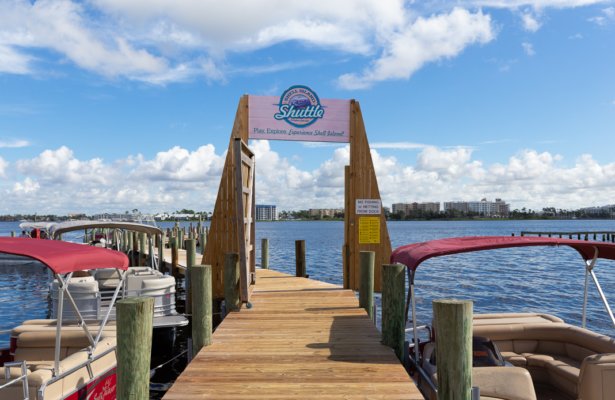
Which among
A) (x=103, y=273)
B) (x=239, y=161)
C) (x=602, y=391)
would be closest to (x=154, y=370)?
(x=103, y=273)

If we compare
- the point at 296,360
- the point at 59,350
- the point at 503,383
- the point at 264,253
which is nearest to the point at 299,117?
the point at 264,253

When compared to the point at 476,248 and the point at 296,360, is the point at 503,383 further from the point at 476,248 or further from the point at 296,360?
the point at 296,360

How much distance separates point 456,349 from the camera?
181 inches

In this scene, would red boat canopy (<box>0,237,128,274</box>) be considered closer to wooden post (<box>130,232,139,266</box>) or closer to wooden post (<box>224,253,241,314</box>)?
wooden post (<box>224,253,241,314</box>)

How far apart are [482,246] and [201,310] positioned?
3.96m

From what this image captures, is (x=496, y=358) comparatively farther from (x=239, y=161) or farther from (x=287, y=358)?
(x=239, y=161)

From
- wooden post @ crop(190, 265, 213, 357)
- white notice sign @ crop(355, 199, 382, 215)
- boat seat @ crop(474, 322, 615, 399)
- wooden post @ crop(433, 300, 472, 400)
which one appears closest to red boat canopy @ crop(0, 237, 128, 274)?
wooden post @ crop(190, 265, 213, 357)

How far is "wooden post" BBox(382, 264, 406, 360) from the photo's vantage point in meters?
6.65

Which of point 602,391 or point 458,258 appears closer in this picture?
point 602,391

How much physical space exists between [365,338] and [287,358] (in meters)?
1.49

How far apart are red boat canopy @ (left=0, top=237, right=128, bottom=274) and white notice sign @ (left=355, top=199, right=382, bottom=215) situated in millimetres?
7398

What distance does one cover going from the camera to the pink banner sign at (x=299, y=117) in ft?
40.7

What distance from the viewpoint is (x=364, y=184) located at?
12891 mm

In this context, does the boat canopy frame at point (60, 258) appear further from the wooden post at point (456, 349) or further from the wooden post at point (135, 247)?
the wooden post at point (135, 247)
